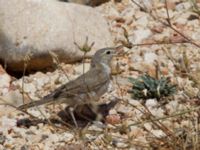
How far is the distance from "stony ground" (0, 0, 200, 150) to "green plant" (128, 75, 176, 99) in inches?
2.5

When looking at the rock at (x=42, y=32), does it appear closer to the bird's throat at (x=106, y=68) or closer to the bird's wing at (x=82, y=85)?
the bird's throat at (x=106, y=68)

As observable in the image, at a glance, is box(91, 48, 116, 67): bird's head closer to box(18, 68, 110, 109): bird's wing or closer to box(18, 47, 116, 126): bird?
box(18, 47, 116, 126): bird

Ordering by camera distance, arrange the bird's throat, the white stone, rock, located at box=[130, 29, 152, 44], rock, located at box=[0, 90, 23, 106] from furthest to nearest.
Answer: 1. rock, located at box=[130, 29, 152, 44]
2. the white stone
3. the bird's throat
4. rock, located at box=[0, 90, 23, 106]

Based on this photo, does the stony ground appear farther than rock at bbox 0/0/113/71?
No

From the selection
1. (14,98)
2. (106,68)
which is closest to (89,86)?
(106,68)

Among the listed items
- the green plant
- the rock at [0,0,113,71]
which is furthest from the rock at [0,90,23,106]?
the green plant

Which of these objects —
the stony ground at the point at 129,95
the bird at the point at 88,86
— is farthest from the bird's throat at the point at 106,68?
the stony ground at the point at 129,95

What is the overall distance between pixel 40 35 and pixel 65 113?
1209 millimetres

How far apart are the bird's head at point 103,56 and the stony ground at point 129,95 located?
0.15 meters

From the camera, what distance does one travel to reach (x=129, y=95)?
7855 millimetres

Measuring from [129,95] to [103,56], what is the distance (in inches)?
18.7

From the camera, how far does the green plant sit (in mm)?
7562

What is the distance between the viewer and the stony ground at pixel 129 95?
5.97 meters

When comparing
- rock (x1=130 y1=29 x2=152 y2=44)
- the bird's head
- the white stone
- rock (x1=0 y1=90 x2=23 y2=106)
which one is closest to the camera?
rock (x1=0 y1=90 x2=23 y2=106)
